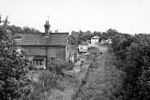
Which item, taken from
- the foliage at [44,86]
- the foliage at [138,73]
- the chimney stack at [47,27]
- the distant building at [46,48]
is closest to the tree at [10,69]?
the foliage at [138,73]

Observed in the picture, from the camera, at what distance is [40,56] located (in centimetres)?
2778

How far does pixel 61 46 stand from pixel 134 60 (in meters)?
19.0

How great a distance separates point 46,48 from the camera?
27828 millimetres

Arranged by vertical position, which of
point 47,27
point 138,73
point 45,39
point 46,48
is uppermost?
point 47,27

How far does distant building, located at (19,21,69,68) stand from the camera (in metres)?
27.5

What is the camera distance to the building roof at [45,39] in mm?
27991

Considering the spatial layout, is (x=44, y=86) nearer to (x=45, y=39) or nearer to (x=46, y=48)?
(x=46, y=48)

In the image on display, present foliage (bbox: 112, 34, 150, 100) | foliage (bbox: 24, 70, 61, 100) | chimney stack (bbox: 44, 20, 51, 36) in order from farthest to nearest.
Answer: chimney stack (bbox: 44, 20, 51, 36) → foliage (bbox: 24, 70, 61, 100) → foliage (bbox: 112, 34, 150, 100)

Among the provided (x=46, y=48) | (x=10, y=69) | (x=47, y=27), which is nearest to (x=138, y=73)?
(x=10, y=69)

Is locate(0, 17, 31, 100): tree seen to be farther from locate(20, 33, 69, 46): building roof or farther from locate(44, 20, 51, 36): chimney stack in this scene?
locate(44, 20, 51, 36): chimney stack

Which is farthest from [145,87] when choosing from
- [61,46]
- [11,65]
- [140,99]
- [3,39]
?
[61,46]

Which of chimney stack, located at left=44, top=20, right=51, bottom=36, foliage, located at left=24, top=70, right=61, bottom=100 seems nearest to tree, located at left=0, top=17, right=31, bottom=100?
foliage, located at left=24, top=70, right=61, bottom=100

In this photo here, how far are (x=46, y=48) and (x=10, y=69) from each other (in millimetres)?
22050

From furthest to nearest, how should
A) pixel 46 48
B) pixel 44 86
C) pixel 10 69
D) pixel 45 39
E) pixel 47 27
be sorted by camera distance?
pixel 45 39 → pixel 47 27 → pixel 46 48 → pixel 44 86 → pixel 10 69
